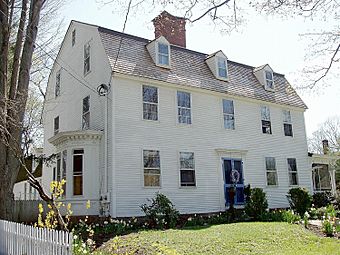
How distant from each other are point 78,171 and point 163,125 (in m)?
4.23

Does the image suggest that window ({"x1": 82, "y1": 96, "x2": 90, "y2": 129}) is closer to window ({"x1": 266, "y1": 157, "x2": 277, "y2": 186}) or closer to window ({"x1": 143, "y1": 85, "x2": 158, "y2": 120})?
window ({"x1": 143, "y1": 85, "x2": 158, "y2": 120})

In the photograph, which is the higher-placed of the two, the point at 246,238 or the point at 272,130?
the point at 272,130

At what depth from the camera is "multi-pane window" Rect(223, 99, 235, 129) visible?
19.1 meters

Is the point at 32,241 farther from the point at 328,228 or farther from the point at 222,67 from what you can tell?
the point at 222,67

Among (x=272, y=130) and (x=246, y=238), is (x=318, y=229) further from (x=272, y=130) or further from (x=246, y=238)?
(x=272, y=130)

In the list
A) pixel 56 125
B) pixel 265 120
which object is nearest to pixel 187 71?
pixel 265 120

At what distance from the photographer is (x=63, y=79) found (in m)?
21.1

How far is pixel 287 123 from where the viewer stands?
2208 cm

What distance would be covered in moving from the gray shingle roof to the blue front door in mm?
3699

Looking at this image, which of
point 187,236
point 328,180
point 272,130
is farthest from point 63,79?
point 328,180

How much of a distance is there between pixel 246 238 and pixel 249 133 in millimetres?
10288

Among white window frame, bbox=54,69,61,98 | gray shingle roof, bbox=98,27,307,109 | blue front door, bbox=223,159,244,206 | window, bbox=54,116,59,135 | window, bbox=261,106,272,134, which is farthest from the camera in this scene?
white window frame, bbox=54,69,61,98

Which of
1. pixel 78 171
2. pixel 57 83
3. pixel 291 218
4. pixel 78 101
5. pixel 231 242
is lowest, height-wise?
pixel 231 242

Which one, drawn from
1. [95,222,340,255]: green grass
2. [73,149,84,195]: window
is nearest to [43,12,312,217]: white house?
[73,149,84,195]: window
